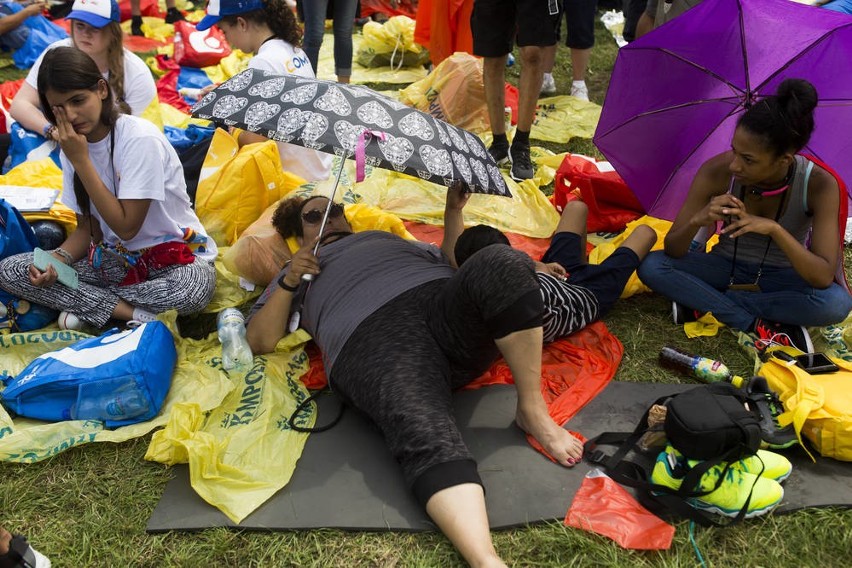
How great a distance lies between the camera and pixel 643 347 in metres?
3.18

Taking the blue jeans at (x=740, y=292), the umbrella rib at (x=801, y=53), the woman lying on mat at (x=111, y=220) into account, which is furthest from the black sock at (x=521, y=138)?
the woman lying on mat at (x=111, y=220)

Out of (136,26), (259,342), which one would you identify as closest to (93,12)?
(259,342)

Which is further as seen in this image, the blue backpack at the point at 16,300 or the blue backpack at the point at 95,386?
the blue backpack at the point at 16,300

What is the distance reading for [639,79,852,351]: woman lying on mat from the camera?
8.70 ft

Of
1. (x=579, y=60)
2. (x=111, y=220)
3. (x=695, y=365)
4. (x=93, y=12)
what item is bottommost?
(x=695, y=365)

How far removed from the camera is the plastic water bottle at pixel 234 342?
2.99m

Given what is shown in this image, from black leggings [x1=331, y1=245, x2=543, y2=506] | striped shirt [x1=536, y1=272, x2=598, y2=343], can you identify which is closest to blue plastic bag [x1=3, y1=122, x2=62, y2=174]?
black leggings [x1=331, y1=245, x2=543, y2=506]

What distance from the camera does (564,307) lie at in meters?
3.12

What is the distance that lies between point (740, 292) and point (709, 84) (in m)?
0.96

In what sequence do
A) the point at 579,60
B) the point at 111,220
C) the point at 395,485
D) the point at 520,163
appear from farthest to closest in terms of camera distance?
the point at 579,60
the point at 520,163
the point at 111,220
the point at 395,485

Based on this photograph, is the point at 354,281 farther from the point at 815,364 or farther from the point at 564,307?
the point at 815,364

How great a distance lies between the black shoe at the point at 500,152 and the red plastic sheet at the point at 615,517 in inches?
118

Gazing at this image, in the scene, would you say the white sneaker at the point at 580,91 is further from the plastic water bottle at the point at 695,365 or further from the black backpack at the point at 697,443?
the black backpack at the point at 697,443

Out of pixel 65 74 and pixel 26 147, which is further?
pixel 26 147
